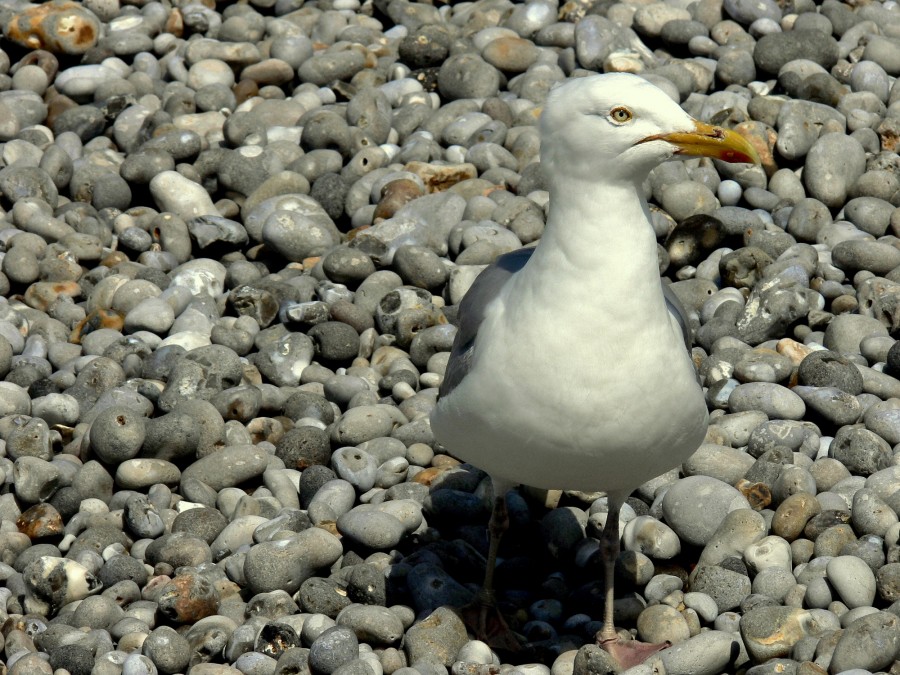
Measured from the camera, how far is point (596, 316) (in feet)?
14.9

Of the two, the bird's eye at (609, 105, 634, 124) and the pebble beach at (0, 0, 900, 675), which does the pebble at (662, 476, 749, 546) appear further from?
the bird's eye at (609, 105, 634, 124)

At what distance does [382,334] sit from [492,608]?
8.47 ft

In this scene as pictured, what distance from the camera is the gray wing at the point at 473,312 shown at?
5.12 m

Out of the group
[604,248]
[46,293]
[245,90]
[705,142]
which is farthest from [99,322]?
[705,142]

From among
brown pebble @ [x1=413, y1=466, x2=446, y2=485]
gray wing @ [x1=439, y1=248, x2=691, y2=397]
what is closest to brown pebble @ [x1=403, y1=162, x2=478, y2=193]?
brown pebble @ [x1=413, y1=466, x2=446, y2=485]

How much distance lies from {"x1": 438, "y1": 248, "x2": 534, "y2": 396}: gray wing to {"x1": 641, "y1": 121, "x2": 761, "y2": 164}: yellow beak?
1025mm

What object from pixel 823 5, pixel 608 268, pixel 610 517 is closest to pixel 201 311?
pixel 610 517

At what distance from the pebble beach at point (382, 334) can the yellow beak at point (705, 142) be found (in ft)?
6.13

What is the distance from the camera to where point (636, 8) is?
34.4 ft

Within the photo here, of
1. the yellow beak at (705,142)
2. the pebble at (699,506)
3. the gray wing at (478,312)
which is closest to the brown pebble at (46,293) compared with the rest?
the gray wing at (478,312)

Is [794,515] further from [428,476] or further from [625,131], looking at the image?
[625,131]

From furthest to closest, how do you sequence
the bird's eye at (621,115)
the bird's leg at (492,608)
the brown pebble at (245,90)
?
1. the brown pebble at (245,90)
2. the bird's leg at (492,608)
3. the bird's eye at (621,115)

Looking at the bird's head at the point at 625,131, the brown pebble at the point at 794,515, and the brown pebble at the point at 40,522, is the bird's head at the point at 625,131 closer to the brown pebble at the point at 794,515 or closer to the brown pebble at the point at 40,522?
the brown pebble at the point at 794,515

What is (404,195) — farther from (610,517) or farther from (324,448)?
(610,517)
